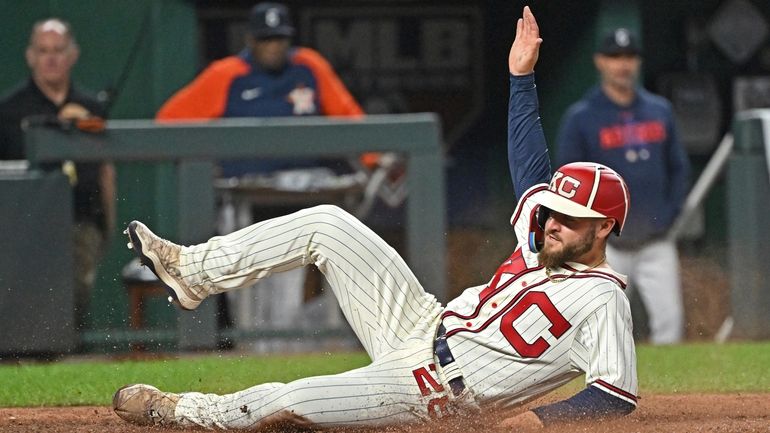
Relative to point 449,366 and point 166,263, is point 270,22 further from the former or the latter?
point 449,366

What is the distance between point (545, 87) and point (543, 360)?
710cm

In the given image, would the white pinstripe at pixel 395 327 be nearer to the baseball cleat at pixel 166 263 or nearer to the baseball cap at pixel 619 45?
the baseball cleat at pixel 166 263

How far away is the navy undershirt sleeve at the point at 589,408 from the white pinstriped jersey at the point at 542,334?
0.08 feet

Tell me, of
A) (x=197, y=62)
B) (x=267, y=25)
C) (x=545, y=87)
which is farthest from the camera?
(x=545, y=87)

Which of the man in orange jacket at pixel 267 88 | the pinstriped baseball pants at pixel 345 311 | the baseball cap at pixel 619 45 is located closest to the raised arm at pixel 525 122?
the pinstriped baseball pants at pixel 345 311

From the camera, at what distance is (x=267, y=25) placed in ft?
29.8

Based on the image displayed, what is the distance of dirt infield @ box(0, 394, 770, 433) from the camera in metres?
4.84

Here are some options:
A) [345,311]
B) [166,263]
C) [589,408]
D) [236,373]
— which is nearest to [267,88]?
[236,373]

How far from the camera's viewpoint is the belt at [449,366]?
4.82 metres

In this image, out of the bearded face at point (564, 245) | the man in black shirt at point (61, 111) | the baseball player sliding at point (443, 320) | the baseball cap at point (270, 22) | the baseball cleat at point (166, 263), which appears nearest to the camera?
the baseball player sliding at point (443, 320)

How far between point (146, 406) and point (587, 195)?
168cm

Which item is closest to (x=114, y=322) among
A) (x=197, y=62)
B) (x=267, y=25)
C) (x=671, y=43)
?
(x=267, y=25)

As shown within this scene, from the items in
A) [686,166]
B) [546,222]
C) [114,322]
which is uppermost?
[546,222]

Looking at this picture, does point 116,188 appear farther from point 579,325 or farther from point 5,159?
point 579,325
